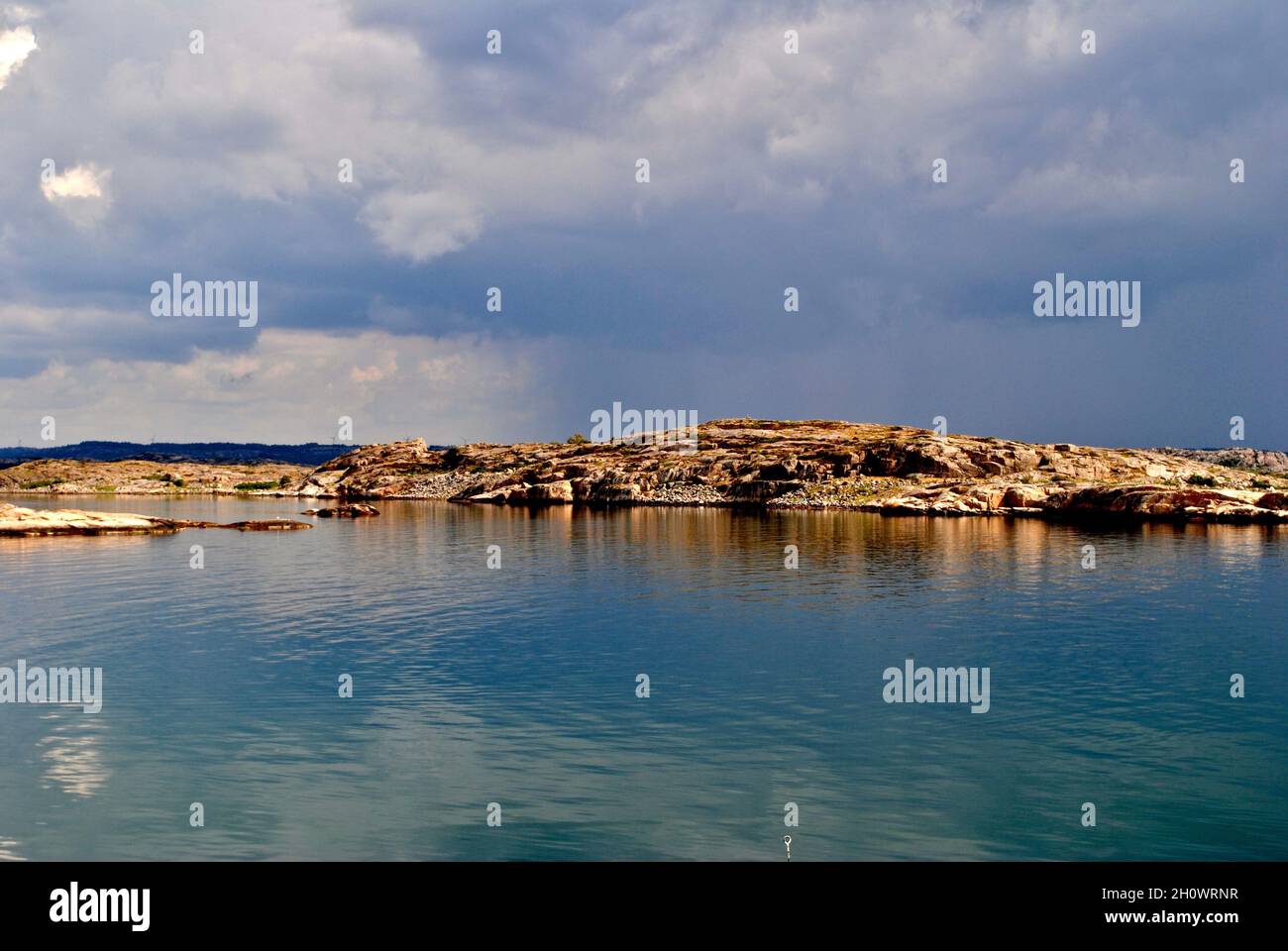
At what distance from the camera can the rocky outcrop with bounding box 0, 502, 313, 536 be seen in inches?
4213

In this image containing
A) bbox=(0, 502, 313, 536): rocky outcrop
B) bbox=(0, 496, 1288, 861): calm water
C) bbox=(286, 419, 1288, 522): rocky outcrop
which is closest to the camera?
bbox=(0, 496, 1288, 861): calm water

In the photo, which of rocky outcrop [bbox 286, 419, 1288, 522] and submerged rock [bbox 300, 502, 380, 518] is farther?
submerged rock [bbox 300, 502, 380, 518]

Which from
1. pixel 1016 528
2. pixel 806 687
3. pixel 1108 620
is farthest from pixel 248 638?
pixel 1016 528

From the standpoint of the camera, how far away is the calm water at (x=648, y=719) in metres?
22.8

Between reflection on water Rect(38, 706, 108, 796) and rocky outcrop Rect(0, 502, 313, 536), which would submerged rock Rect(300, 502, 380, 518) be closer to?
rocky outcrop Rect(0, 502, 313, 536)

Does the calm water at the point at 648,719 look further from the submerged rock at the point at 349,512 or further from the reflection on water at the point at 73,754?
the submerged rock at the point at 349,512

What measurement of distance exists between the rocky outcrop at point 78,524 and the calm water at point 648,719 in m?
Result: 42.7

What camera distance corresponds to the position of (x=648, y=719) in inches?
1267

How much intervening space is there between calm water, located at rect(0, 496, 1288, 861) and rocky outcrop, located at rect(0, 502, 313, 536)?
4268 centimetres

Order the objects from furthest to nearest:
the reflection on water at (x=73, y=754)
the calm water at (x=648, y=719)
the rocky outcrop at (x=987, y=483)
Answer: the rocky outcrop at (x=987, y=483) → the reflection on water at (x=73, y=754) → the calm water at (x=648, y=719)

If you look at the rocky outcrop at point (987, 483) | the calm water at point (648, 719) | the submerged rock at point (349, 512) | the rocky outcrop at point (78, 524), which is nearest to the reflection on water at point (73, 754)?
the calm water at point (648, 719)

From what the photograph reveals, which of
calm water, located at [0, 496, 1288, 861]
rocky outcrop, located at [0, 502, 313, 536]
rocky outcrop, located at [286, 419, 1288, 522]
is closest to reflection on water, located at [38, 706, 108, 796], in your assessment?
calm water, located at [0, 496, 1288, 861]
